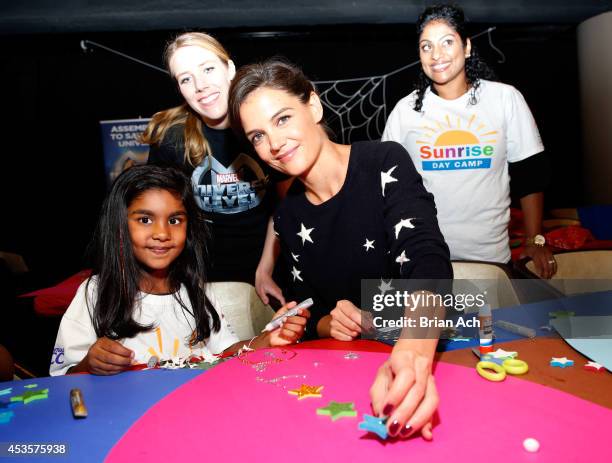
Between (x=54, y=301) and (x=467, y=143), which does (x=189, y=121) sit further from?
(x=54, y=301)

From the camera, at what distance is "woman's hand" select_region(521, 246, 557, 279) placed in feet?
7.48

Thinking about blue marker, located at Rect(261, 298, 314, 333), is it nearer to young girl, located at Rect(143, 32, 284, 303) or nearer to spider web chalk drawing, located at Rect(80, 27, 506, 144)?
young girl, located at Rect(143, 32, 284, 303)

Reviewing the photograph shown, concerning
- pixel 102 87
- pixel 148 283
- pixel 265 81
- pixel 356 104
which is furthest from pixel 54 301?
pixel 356 104

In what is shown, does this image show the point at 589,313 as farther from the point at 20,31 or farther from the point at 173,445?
the point at 20,31

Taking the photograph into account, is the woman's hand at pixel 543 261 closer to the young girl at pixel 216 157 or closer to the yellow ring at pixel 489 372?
the young girl at pixel 216 157

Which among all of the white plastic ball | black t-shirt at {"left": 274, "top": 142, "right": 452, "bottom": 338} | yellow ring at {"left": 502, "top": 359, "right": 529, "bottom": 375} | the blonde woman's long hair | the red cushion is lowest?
the red cushion

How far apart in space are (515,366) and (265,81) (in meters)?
0.90

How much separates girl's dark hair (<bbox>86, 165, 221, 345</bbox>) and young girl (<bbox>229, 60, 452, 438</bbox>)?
427mm

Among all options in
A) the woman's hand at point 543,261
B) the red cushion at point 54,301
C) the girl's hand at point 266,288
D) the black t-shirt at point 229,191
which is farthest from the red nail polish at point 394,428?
the red cushion at point 54,301

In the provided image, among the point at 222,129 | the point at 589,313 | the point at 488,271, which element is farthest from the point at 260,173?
the point at 589,313

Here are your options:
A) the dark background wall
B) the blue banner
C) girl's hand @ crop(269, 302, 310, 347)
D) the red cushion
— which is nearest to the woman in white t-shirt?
girl's hand @ crop(269, 302, 310, 347)

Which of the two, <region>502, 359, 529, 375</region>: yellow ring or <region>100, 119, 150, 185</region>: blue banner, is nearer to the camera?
<region>502, 359, 529, 375</region>: yellow ring

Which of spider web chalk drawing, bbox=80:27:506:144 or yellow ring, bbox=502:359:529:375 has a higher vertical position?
spider web chalk drawing, bbox=80:27:506:144

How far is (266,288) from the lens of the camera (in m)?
2.26
